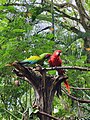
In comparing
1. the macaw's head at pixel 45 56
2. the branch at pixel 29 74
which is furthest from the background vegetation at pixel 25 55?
the branch at pixel 29 74

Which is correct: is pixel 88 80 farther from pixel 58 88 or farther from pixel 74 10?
pixel 74 10

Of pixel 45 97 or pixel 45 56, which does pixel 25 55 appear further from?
pixel 45 97

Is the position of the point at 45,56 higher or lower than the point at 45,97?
higher

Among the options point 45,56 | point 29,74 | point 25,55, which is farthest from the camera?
point 25,55

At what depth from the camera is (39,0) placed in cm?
376

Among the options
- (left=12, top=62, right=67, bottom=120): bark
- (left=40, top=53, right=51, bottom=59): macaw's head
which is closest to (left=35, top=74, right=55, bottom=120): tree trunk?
(left=12, top=62, right=67, bottom=120): bark

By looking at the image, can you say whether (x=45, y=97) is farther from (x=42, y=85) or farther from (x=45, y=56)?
(x=45, y=56)

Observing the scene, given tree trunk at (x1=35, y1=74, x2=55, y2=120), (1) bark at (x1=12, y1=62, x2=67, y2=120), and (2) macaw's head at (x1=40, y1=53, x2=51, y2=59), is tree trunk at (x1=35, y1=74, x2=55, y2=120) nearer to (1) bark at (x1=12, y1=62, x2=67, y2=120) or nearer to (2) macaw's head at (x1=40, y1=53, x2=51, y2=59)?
(1) bark at (x1=12, y1=62, x2=67, y2=120)

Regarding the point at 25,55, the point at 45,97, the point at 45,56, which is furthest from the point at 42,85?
the point at 25,55

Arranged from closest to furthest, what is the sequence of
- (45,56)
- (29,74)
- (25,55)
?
(29,74) < (45,56) < (25,55)

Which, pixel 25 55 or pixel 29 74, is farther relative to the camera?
pixel 25 55

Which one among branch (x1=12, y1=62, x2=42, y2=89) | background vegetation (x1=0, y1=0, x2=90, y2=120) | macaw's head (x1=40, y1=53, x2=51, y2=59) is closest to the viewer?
branch (x1=12, y1=62, x2=42, y2=89)

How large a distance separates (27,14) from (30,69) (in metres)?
1.49

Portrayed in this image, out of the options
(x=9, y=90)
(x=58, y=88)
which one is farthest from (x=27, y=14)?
(x=58, y=88)
